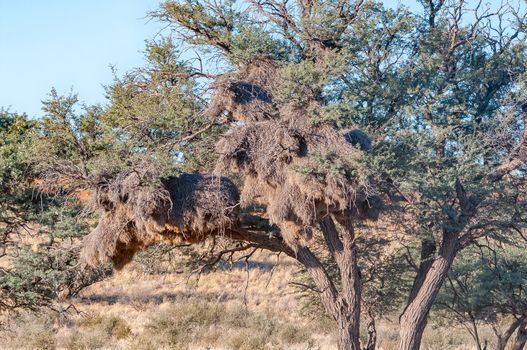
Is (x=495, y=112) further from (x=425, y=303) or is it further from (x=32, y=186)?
(x=32, y=186)

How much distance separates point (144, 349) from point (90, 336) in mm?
3953

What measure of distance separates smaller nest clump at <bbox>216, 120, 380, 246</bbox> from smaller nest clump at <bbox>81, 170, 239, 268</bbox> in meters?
0.42

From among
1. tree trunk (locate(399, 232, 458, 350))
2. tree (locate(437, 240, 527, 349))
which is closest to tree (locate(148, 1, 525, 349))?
tree trunk (locate(399, 232, 458, 350))

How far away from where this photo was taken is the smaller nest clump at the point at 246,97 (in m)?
12.2

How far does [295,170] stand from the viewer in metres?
10.9

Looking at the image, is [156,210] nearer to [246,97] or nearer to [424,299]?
[246,97]

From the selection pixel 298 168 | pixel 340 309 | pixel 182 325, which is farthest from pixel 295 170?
pixel 182 325

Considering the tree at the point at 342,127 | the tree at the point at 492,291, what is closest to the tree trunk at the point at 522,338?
the tree at the point at 492,291

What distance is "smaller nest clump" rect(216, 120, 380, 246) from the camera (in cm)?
1084

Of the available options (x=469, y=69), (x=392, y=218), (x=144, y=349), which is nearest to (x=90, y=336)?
(x=144, y=349)

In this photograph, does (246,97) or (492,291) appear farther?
(492,291)

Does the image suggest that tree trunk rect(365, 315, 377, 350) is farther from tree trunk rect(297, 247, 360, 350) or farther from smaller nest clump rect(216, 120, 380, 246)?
smaller nest clump rect(216, 120, 380, 246)

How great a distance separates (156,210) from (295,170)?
220 cm

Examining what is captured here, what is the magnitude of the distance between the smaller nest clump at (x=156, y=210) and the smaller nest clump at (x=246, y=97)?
125 centimetres
